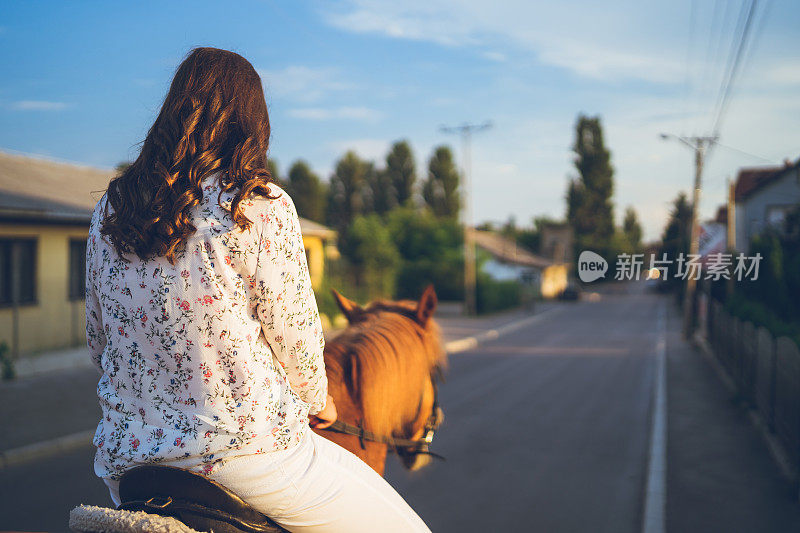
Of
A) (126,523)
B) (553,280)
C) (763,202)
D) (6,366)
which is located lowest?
(553,280)

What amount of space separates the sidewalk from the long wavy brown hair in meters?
5.28

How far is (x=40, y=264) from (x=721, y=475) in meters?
13.2

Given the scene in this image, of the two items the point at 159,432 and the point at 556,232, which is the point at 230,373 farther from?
the point at 556,232

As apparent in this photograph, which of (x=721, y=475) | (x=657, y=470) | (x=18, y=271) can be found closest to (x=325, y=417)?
(x=657, y=470)

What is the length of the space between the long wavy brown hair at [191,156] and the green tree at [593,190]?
2794 inches

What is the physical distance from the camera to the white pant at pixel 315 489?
1406 mm

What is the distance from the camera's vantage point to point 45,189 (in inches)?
586

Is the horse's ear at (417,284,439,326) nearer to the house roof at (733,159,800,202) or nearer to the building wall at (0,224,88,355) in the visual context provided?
the building wall at (0,224,88,355)

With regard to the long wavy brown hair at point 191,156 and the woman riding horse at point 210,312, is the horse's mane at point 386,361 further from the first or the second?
the long wavy brown hair at point 191,156

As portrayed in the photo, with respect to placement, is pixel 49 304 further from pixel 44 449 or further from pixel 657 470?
pixel 657 470

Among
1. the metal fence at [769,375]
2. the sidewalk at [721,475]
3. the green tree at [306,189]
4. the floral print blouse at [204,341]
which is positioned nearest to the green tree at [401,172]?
the green tree at [306,189]

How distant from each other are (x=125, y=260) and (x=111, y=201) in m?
0.15

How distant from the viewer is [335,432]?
200 centimetres

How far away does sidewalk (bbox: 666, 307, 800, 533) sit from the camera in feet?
18.0
